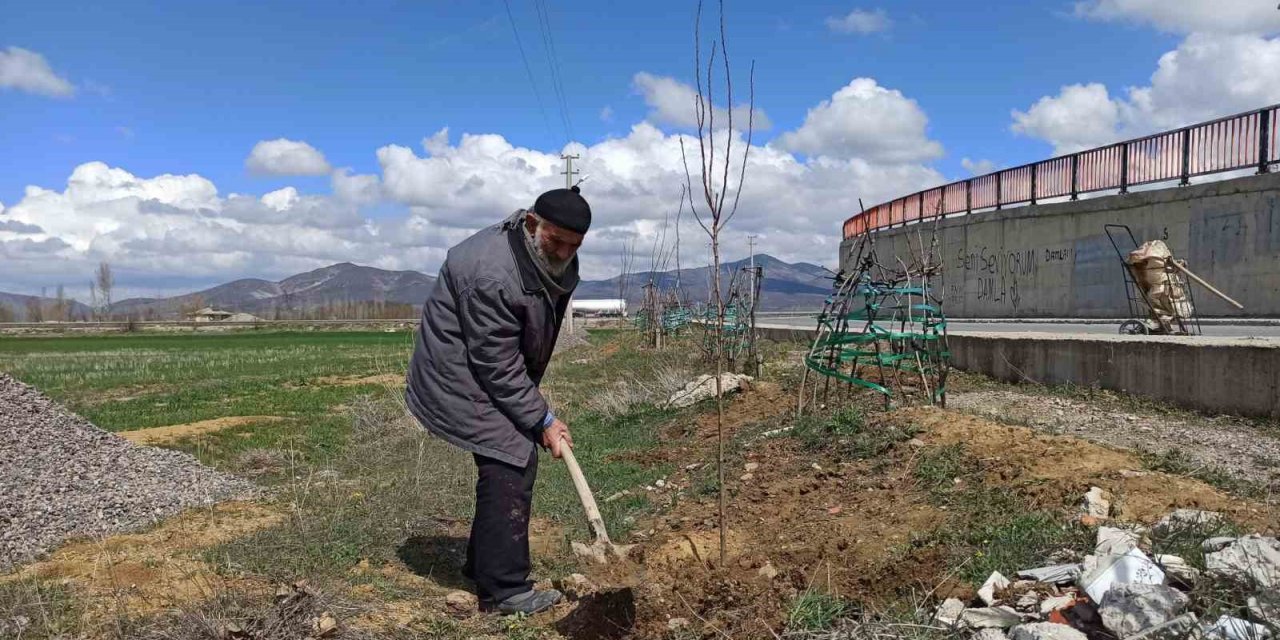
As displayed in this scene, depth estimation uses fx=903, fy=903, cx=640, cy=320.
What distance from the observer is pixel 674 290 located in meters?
26.8

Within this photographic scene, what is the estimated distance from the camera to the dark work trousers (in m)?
3.76

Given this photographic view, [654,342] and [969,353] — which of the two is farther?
[654,342]

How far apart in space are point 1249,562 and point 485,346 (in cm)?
275

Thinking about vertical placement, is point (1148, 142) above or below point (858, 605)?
above

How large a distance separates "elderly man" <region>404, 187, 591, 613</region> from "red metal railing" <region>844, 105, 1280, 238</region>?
7.46 meters

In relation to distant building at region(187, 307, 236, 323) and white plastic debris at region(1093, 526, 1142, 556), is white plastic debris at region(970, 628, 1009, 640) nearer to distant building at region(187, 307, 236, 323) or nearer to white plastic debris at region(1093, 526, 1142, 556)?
white plastic debris at region(1093, 526, 1142, 556)

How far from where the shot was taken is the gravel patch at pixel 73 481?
17.7 feet

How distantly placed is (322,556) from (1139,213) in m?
14.8

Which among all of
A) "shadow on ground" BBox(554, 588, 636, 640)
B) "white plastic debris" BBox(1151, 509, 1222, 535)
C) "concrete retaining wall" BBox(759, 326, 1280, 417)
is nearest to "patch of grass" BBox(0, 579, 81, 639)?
"shadow on ground" BBox(554, 588, 636, 640)

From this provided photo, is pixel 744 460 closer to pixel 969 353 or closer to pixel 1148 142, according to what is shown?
pixel 969 353

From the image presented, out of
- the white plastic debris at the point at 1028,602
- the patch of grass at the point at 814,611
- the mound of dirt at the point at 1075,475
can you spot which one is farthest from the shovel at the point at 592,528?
the mound of dirt at the point at 1075,475

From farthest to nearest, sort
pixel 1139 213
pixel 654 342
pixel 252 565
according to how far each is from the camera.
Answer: pixel 654 342, pixel 1139 213, pixel 252 565

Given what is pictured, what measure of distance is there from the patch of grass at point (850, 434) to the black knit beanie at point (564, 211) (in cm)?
302

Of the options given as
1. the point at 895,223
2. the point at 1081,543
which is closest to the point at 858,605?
the point at 1081,543
